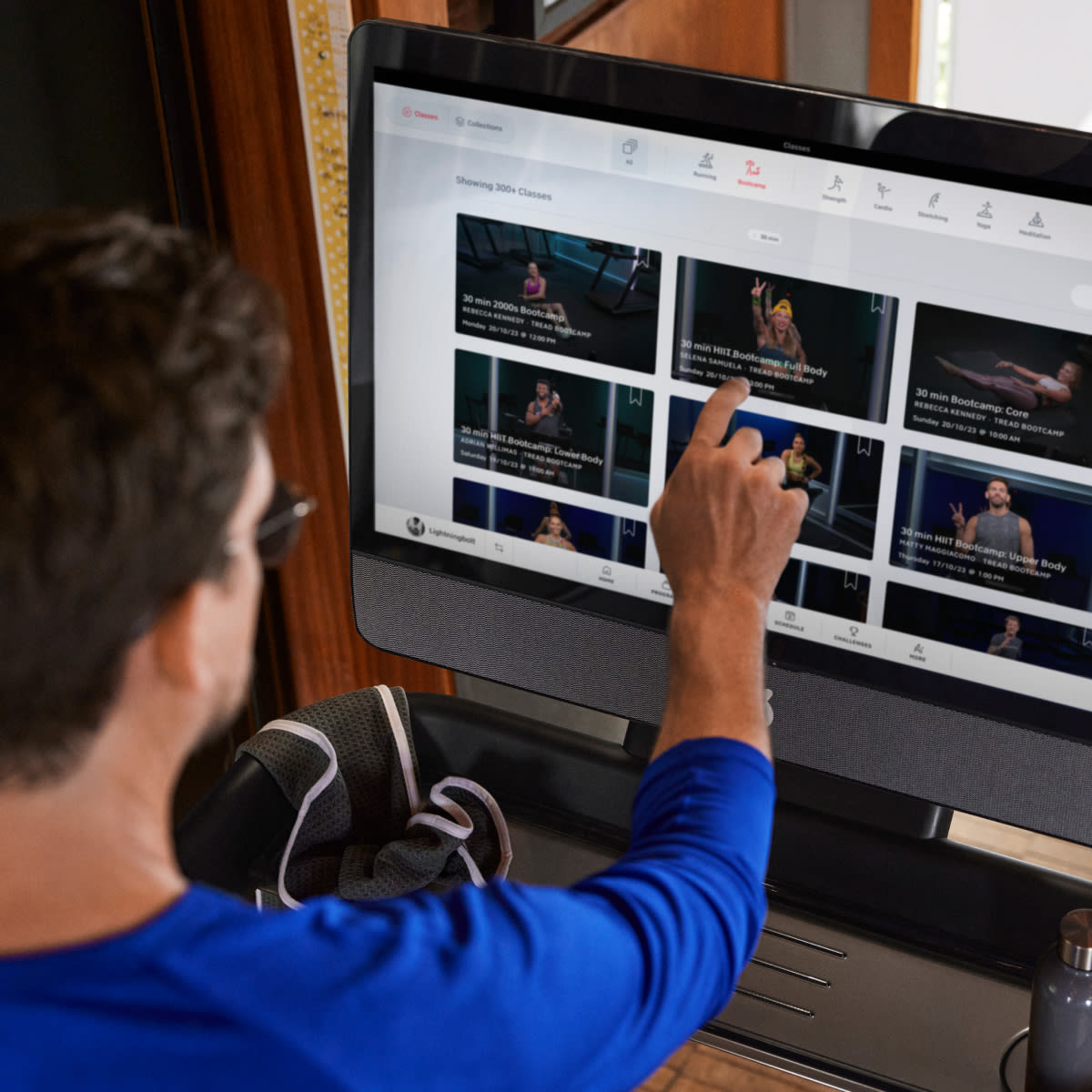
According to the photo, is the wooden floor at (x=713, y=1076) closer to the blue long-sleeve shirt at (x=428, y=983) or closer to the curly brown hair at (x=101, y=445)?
the blue long-sleeve shirt at (x=428, y=983)

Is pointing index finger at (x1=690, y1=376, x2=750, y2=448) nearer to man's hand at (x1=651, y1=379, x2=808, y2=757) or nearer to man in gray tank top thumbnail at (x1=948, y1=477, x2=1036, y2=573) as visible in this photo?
man's hand at (x1=651, y1=379, x2=808, y2=757)

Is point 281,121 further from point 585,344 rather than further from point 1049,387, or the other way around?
point 1049,387

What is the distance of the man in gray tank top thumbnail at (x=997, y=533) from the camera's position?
72 centimetres

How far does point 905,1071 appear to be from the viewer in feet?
2.52

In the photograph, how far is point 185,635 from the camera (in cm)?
47

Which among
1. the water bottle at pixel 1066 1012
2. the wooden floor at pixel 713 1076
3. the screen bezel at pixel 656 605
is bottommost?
the wooden floor at pixel 713 1076

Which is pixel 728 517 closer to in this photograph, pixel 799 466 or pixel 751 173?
pixel 799 466

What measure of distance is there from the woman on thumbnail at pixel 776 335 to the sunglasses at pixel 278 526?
310 millimetres

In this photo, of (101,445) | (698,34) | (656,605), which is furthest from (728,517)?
(698,34)

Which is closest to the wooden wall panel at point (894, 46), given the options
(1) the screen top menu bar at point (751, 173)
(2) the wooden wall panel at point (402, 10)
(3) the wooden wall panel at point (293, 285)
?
(2) the wooden wall panel at point (402, 10)

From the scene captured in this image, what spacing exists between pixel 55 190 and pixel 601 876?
875 mm

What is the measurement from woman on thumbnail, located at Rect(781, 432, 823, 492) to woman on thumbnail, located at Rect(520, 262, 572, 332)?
0.52 feet

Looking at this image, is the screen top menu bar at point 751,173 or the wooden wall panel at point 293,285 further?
the wooden wall panel at point 293,285

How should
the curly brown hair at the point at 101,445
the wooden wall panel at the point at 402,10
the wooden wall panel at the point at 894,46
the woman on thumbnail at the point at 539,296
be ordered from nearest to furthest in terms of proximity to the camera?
the curly brown hair at the point at 101,445
the woman on thumbnail at the point at 539,296
the wooden wall panel at the point at 402,10
the wooden wall panel at the point at 894,46
